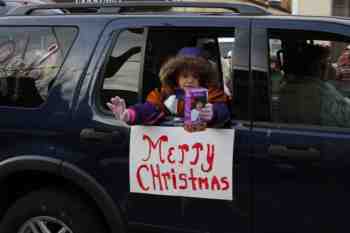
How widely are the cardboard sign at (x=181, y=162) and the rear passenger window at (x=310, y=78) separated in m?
0.35

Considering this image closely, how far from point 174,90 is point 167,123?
0.72 feet

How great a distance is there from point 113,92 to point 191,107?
0.59 meters

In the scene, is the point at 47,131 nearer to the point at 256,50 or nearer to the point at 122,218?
the point at 122,218

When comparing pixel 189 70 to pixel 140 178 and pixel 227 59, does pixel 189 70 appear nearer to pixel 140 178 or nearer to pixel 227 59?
pixel 227 59

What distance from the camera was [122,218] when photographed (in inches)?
136

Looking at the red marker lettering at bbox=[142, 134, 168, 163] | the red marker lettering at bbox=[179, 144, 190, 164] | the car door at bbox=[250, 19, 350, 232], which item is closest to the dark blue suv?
the car door at bbox=[250, 19, 350, 232]

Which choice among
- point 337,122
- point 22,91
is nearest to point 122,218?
point 22,91

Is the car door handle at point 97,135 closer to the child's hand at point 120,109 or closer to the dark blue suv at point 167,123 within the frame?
the dark blue suv at point 167,123

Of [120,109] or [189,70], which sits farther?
[189,70]

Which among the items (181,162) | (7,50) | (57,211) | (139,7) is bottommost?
(57,211)

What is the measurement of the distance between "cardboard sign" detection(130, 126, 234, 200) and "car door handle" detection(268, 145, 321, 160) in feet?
0.75

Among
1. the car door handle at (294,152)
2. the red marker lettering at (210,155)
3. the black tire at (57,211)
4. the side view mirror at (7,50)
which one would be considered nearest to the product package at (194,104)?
the red marker lettering at (210,155)

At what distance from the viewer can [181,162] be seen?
3.27 m

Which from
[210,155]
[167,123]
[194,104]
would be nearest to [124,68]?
[167,123]
